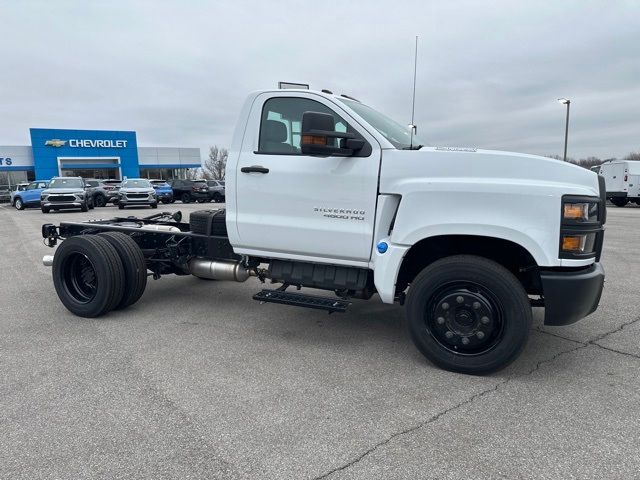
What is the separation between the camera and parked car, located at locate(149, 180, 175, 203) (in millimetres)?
29328

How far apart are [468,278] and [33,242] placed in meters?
11.2

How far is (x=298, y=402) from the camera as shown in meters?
3.01

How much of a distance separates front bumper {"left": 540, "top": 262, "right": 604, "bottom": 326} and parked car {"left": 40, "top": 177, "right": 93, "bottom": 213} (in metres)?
22.1

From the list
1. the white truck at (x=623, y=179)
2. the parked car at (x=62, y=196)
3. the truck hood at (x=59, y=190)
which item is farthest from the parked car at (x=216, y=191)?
the white truck at (x=623, y=179)

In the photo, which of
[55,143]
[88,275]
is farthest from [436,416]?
[55,143]

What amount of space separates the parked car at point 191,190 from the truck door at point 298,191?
28078mm

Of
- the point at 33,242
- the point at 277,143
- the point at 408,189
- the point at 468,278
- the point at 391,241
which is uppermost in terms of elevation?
the point at 277,143

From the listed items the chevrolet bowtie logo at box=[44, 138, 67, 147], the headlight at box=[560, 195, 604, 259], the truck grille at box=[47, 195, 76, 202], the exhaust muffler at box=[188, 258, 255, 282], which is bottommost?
the truck grille at box=[47, 195, 76, 202]

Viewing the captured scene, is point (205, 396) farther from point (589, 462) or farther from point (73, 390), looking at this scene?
point (589, 462)

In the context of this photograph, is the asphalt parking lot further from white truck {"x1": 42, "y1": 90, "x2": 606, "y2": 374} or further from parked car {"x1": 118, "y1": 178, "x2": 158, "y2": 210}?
parked car {"x1": 118, "y1": 178, "x2": 158, "y2": 210}

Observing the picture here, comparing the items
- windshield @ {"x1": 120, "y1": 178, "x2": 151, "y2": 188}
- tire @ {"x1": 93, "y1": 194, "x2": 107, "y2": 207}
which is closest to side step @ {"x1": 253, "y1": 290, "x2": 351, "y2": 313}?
windshield @ {"x1": 120, "y1": 178, "x2": 151, "y2": 188}

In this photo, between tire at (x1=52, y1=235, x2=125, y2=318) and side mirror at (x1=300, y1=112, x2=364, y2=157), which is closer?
side mirror at (x1=300, y1=112, x2=364, y2=157)

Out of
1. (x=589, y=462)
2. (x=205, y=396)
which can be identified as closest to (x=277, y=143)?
(x=205, y=396)

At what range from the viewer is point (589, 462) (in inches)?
92.8
